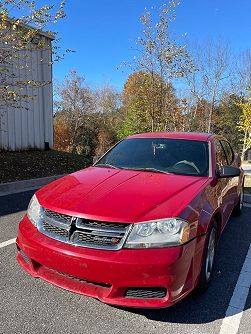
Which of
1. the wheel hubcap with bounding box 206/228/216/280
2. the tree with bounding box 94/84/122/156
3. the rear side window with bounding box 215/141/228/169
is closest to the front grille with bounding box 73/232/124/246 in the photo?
the wheel hubcap with bounding box 206/228/216/280

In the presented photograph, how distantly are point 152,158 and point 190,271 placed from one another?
161 cm

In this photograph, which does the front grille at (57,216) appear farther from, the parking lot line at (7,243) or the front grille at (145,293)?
the parking lot line at (7,243)

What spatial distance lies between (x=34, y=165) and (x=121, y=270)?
8221mm

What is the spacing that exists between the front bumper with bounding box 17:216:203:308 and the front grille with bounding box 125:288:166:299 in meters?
0.02

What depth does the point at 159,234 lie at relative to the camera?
252 cm

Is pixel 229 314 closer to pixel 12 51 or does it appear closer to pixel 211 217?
pixel 211 217

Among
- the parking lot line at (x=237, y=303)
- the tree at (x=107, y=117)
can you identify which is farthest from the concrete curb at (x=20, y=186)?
the tree at (x=107, y=117)

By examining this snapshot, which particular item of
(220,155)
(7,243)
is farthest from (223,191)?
(7,243)

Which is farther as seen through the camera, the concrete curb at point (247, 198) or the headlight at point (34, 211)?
the concrete curb at point (247, 198)

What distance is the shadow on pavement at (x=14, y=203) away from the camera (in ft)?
18.9

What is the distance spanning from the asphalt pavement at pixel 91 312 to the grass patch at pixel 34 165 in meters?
5.40

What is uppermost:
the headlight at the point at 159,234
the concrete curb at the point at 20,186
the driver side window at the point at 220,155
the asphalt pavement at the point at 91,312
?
the driver side window at the point at 220,155

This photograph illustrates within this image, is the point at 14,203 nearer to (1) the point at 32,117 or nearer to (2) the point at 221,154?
(2) the point at 221,154

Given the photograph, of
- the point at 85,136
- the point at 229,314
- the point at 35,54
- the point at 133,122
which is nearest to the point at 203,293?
the point at 229,314
